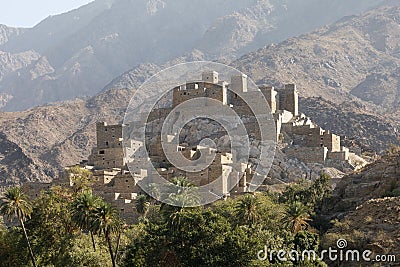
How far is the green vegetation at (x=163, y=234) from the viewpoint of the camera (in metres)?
37.0

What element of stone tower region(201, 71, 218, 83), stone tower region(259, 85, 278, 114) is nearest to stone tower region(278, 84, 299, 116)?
stone tower region(259, 85, 278, 114)

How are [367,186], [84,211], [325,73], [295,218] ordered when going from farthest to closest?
[325,73]
[367,186]
[295,218]
[84,211]

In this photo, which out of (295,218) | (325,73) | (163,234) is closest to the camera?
(163,234)

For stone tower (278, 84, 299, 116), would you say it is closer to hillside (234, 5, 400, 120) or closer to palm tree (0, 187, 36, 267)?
palm tree (0, 187, 36, 267)

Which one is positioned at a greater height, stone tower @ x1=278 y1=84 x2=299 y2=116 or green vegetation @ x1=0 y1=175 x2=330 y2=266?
stone tower @ x1=278 y1=84 x2=299 y2=116

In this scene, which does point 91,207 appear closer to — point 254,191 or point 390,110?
point 254,191

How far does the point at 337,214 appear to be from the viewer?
45031mm

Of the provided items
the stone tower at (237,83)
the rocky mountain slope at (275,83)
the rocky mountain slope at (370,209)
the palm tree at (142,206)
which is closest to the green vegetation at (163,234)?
the rocky mountain slope at (370,209)

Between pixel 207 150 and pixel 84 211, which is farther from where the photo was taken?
pixel 207 150

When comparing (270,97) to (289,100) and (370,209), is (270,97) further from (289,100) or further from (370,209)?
(370,209)

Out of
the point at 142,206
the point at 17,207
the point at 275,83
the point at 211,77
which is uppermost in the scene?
the point at 275,83

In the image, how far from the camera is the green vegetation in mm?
37000

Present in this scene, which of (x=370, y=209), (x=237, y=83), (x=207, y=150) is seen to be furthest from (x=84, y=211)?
(x=237, y=83)

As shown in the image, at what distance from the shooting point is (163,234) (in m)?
39.1
